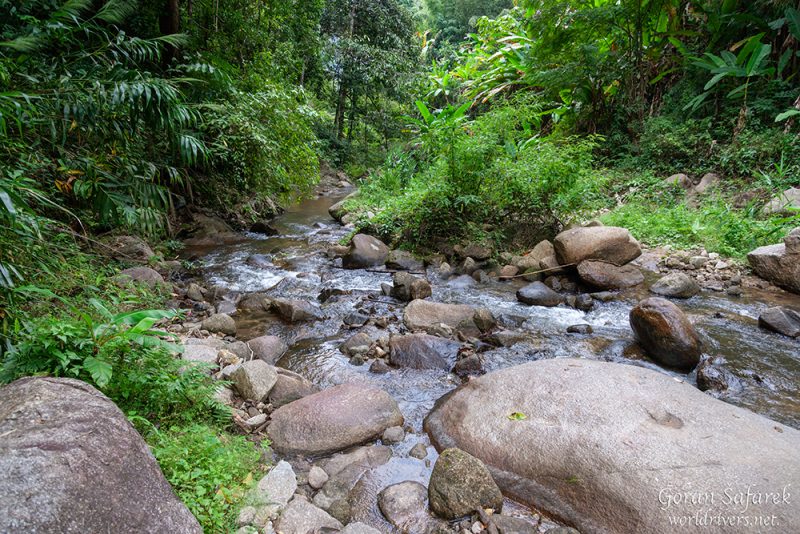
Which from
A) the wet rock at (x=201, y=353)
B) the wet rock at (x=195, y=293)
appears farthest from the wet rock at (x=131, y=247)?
the wet rock at (x=201, y=353)

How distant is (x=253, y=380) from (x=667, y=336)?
342 centimetres

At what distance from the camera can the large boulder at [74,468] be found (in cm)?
110

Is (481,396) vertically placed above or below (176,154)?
below

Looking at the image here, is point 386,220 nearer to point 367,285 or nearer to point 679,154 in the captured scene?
point 367,285

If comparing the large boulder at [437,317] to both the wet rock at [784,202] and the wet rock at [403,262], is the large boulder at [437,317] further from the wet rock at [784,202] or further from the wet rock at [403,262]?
the wet rock at [784,202]

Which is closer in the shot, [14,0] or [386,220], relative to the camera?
[14,0]

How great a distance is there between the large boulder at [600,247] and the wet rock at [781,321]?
5.79ft

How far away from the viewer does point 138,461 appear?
55.5 inches

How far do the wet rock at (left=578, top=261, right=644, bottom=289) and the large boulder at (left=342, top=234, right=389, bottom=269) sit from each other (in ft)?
10.1

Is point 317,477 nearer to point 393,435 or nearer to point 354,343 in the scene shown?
point 393,435

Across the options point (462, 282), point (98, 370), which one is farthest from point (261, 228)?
point (98, 370)

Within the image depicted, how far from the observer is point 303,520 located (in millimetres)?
1772

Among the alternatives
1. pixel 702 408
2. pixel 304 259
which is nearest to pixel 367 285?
pixel 304 259

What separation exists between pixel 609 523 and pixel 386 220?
20.1 ft
